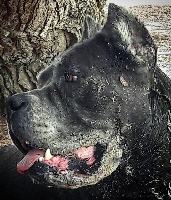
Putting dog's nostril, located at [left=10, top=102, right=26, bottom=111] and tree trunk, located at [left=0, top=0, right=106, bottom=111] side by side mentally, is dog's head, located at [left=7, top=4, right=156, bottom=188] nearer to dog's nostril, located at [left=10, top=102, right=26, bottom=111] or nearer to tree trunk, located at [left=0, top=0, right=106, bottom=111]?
dog's nostril, located at [left=10, top=102, right=26, bottom=111]

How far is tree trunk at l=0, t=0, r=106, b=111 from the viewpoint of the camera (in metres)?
4.91

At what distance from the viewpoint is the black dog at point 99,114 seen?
9.70 ft

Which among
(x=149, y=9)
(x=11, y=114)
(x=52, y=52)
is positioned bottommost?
(x=149, y=9)

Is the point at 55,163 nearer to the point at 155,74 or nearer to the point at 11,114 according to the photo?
the point at 11,114

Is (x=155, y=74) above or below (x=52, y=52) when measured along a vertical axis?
above

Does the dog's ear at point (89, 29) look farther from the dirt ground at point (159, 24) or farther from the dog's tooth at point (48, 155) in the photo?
the dirt ground at point (159, 24)

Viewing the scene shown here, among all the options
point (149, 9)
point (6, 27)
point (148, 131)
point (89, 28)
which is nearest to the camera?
point (148, 131)

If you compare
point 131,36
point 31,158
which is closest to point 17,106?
point 31,158

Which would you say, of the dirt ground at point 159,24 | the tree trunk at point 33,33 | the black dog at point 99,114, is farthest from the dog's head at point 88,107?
the dirt ground at point 159,24

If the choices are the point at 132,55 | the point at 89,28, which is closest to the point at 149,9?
the point at 89,28

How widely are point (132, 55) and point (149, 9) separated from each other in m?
4.29

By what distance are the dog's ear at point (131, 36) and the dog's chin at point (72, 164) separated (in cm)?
50

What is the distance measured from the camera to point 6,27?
5.04 metres

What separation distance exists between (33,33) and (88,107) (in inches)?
87.1
